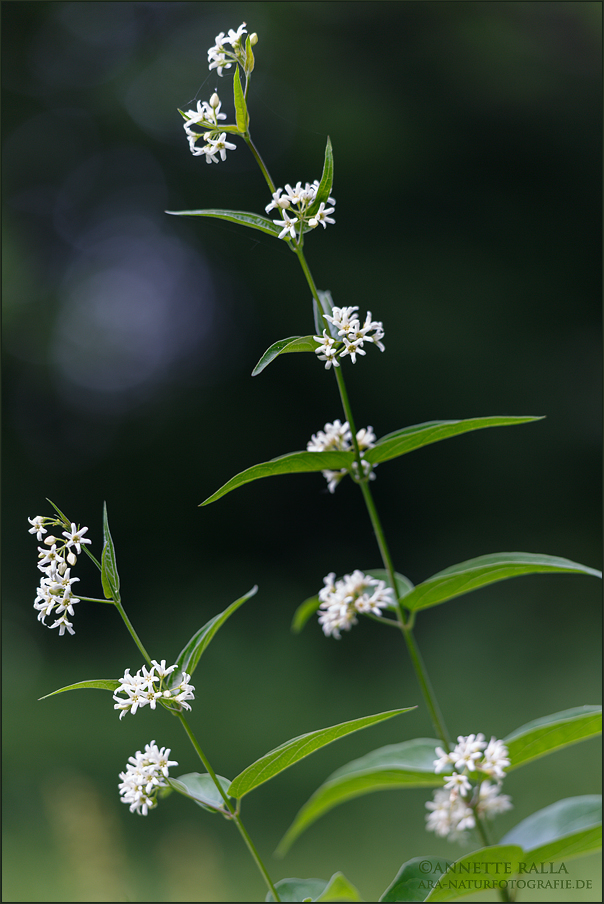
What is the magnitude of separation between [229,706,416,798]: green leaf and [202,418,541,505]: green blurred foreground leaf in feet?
0.45

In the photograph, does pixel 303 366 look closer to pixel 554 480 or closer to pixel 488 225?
pixel 488 225

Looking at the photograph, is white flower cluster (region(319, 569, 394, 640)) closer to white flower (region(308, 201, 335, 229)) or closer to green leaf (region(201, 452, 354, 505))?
green leaf (region(201, 452, 354, 505))

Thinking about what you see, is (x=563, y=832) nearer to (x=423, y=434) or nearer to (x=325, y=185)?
(x=423, y=434)

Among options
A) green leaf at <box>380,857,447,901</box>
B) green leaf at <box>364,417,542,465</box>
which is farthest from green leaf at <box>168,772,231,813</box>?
green leaf at <box>364,417,542,465</box>

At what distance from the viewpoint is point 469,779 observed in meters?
0.43

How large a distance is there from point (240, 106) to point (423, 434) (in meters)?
0.22

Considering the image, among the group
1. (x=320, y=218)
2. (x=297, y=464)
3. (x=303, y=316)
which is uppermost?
(x=303, y=316)

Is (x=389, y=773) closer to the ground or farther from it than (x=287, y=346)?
closer to the ground

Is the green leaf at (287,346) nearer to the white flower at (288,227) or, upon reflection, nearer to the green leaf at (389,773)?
the white flower at (288,227)

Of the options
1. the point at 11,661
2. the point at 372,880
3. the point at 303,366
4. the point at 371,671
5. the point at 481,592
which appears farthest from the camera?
Answer: the point at 481,592

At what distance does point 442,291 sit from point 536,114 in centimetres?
73

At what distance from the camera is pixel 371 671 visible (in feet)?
6.92

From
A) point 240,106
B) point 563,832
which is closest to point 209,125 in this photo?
point 240,106

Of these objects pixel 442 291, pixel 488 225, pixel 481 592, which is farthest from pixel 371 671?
pixel 488 225
